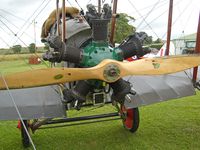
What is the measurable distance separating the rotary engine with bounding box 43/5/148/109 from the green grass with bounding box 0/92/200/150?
1.65 metres

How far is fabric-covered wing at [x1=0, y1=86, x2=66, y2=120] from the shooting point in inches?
173

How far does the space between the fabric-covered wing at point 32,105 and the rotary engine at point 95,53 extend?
1.40 feet

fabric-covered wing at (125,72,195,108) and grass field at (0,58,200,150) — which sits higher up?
fabric-covered wing at (125,72,195,108)

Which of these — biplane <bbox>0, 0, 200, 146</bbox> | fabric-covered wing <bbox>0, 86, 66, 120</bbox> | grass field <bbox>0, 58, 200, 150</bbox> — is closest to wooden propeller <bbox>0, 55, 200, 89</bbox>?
biplane <bbox>0, 0, 200, 146</bbox>

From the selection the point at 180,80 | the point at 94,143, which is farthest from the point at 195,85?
the point at 94,143

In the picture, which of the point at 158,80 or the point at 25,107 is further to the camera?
the point at 158,80

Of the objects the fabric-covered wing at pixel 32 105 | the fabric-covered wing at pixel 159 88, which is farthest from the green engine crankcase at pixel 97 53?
the fabric-covered wing at pixel 159 88

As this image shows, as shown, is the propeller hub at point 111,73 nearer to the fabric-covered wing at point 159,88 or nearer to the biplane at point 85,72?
the biplane at point 85,72

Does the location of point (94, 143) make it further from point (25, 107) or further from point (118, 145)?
point (25, 107)

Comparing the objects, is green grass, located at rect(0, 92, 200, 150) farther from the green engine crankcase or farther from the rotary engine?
the green engine crankcase

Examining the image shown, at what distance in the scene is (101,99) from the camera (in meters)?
4.25

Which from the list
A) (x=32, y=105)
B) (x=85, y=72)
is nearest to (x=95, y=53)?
(x=85, y=72)

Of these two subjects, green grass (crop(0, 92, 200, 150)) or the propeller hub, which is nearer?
the propeller hub

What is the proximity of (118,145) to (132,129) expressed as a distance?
64 centimetres
